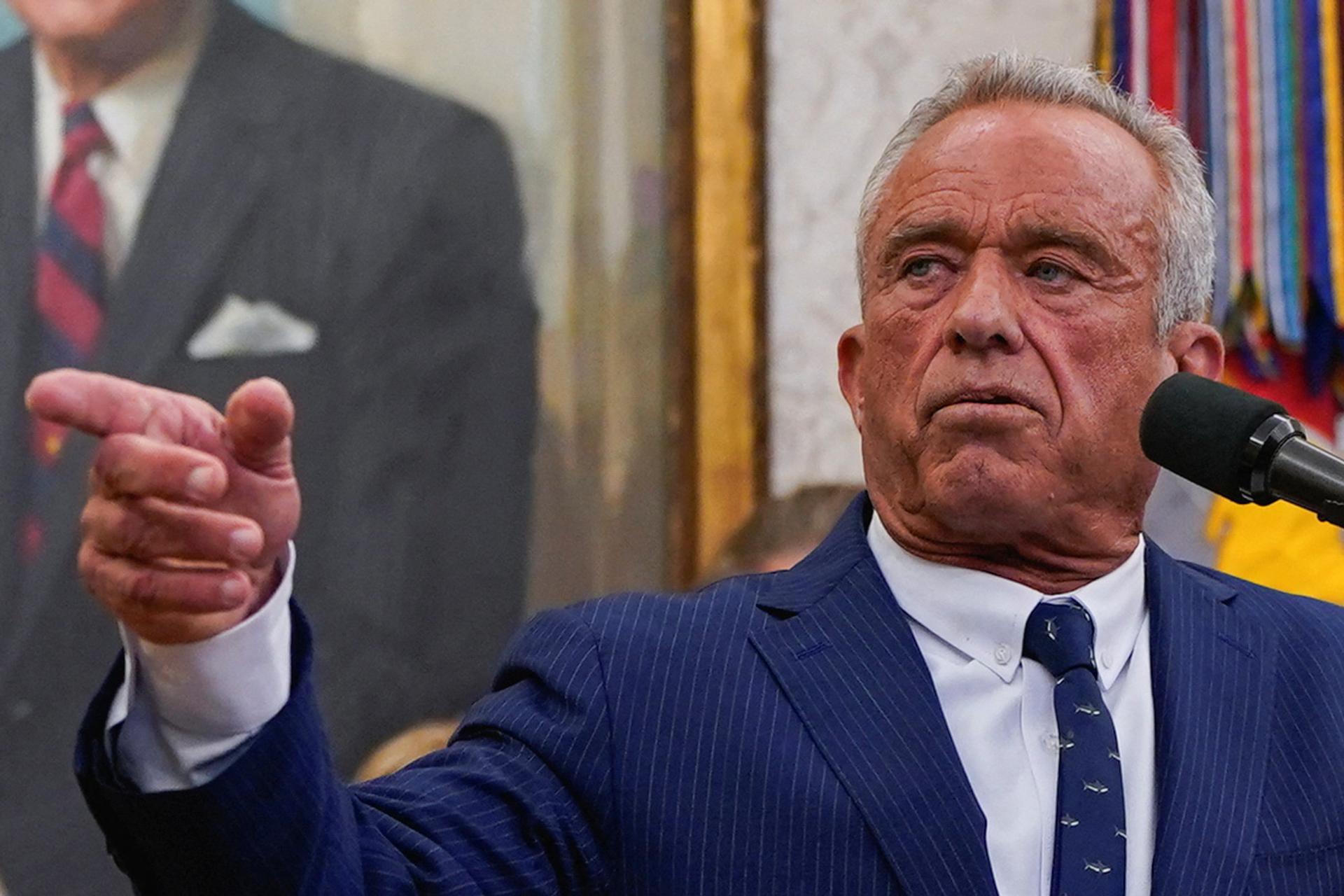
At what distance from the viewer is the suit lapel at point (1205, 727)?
1.78m

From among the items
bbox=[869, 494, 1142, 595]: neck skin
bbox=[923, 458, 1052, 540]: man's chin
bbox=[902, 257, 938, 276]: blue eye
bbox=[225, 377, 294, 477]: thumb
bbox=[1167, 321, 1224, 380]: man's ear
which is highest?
bbox=[902, 257, 938, 276]: blue eye

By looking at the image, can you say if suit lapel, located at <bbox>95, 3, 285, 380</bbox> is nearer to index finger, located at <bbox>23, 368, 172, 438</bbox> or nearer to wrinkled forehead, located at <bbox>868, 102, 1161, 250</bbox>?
wrinkled forehead, located at <bbox>868, 102, 1161, 250</bbox>

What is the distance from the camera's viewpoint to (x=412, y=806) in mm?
1698

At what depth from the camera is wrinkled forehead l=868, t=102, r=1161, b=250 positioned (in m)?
2.12

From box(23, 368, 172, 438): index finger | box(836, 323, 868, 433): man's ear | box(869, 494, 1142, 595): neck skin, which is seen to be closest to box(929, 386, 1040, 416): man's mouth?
box(869, 494, 1142, 595): neck skin

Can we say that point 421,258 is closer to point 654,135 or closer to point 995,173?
point 654,135

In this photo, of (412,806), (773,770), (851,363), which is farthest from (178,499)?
(851,363)

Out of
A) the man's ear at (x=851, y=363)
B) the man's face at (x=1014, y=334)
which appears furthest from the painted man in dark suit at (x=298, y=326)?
the man's face at (x=1014, y=334)

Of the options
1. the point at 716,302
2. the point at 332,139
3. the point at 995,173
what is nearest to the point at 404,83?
the point at 332,139

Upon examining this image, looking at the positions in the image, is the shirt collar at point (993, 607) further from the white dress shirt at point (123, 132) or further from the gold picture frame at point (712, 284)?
the white dress shirt at point (123, 132)

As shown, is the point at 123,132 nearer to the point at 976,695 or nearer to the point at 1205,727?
the point at 976,695

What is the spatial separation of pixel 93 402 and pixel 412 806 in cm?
58

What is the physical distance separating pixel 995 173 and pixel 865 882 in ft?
2.76

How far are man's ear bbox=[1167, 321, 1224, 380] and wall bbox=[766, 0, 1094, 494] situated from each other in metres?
1.48
